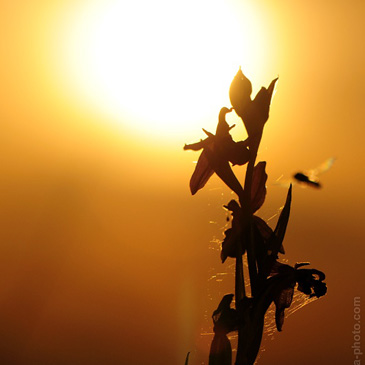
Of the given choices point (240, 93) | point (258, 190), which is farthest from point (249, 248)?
point (240, 93)

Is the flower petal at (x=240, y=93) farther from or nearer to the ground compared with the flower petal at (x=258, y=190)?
farther from the ground

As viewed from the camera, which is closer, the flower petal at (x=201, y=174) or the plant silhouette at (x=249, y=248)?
the plant silhouette at (x=249, y=248)

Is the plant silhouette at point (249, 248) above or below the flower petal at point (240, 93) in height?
below

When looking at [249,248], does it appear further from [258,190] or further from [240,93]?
[240,93]

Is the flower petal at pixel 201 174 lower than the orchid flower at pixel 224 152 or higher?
lower

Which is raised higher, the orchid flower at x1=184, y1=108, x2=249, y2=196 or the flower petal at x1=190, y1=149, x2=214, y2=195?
the orchid flower at x1=184, y1=108, x2=249, y2=196

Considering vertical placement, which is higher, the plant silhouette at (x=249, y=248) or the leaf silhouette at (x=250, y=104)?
the leaf silhouette at (x=250, y=104)

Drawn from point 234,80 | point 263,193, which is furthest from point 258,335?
point 234,80

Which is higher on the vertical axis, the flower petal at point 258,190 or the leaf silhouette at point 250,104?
the leaf silhouette at point 250,104

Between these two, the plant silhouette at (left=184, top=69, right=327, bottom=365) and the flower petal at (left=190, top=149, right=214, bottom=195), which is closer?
the plant silhouette at (left=184, top=69, right=327, bottom=365)

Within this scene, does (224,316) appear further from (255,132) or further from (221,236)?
(255,132)
